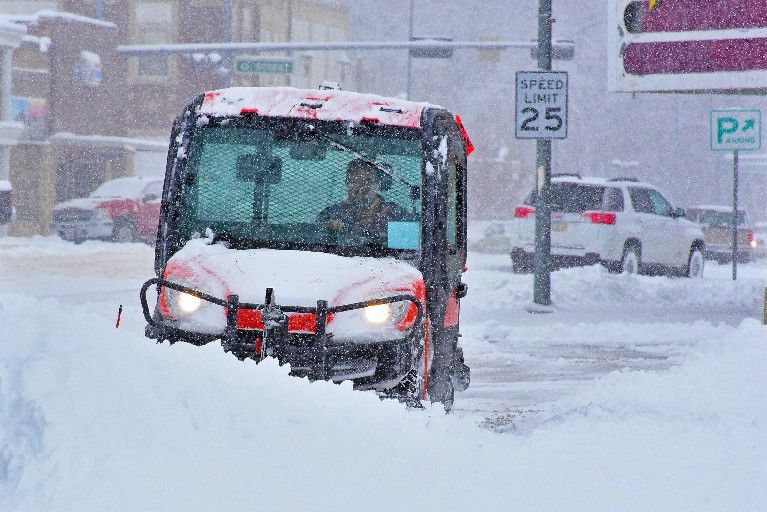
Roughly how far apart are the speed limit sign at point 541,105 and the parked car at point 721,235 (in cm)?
1985

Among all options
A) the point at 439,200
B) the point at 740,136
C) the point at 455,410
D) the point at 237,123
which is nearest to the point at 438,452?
the point at 439,200

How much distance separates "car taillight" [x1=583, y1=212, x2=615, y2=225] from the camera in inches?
910

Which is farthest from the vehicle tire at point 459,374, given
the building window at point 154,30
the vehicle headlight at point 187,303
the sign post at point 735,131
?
the building window at point 154,30

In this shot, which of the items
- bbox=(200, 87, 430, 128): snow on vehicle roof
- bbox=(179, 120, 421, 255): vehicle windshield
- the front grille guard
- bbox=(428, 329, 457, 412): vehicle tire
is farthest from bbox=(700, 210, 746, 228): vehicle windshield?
the front grille guard

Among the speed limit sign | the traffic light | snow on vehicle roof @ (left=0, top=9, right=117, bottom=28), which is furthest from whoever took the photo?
snow on vehicle roof @ (left=0, top=9, right=117, bottom=28)

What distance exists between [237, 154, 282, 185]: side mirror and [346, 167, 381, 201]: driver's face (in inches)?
18.1

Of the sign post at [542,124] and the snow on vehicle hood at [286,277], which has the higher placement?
the sign post at [542,124]

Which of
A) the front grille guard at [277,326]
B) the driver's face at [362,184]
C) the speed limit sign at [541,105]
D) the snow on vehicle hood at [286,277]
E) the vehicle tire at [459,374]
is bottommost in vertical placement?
the vehicle tire at [459,374]

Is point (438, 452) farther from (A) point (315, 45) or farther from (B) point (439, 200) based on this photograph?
(A) point (315, 45)

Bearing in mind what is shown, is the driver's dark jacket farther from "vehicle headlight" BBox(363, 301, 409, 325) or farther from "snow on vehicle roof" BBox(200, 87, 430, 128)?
"vehicle headlight" BBox(363, 301, 409, 325)

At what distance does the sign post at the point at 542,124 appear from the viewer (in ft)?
57.3

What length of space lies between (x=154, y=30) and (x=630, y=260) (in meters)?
43.6

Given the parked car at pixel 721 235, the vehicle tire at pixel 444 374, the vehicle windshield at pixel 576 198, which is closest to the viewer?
the vehicle tire at pixel 444 374

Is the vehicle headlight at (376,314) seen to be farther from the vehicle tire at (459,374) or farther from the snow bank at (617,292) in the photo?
the snow bank at (617,292)
